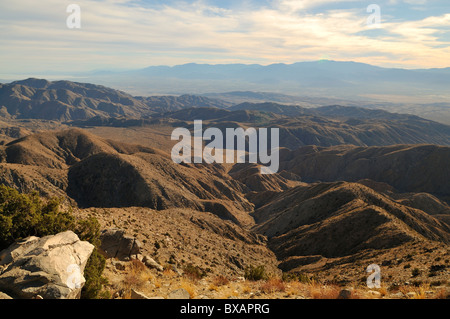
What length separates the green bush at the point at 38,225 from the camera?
33.9 ft

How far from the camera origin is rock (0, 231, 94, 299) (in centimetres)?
823

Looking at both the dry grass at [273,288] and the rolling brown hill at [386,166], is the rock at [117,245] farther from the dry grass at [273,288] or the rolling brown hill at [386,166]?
the rolling brown hill at [386,166]

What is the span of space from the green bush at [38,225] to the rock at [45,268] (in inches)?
28.2

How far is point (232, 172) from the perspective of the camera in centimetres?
10494

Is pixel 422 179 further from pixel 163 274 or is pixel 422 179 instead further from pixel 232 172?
pixel 163 274

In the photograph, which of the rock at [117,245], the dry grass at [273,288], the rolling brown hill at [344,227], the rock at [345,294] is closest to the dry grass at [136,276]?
the rock at [117,245]

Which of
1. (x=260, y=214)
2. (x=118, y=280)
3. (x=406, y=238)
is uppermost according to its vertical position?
(x=118, y=280)

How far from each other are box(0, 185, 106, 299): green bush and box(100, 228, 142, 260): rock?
2.69 m

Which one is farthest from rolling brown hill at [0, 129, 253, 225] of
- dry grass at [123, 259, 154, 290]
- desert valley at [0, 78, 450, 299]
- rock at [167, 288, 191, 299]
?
rock at [167, 288, 191, 299]

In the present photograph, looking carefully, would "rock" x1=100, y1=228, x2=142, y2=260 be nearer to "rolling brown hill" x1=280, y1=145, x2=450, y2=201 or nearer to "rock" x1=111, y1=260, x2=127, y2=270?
"rock" x1=111, y1=260, x2=127, y2=270

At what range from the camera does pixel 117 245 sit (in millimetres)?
16469

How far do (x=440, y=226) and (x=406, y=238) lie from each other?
2299 centimetres

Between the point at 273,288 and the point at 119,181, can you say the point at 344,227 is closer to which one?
the point at 273,288
